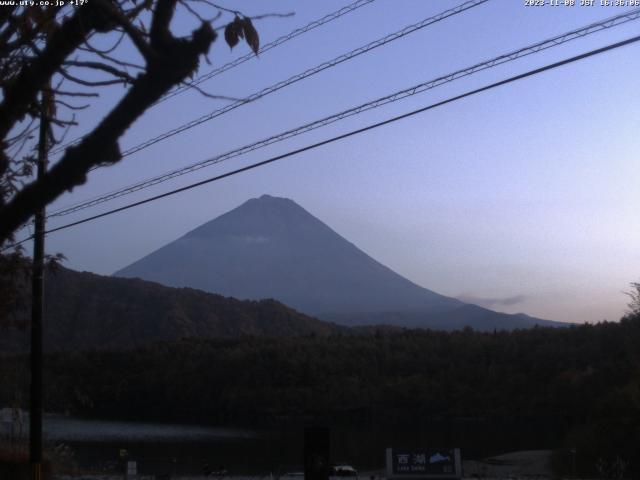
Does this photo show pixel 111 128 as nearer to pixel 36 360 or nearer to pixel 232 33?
pixel 232 33

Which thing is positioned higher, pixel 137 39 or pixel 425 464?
pixel 137 39

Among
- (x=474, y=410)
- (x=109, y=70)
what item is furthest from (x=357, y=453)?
(x=109, y=70)

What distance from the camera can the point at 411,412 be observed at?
61156 mm

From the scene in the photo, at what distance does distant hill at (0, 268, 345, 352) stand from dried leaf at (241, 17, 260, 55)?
77816 mm

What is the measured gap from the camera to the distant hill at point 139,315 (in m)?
86.4

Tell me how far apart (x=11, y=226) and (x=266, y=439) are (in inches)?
1818

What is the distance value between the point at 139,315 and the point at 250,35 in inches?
3507

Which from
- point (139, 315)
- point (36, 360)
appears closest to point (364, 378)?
point (139, 315)

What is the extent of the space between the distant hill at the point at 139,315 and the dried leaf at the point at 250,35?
255 ft

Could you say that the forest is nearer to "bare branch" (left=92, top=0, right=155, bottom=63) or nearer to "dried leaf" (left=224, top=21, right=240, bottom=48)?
"dried leaf" (left=224, top=21, right=240, bottom=48)

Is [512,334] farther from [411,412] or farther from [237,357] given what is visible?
[237,357]

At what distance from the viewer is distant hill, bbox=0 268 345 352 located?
8638 centimetres

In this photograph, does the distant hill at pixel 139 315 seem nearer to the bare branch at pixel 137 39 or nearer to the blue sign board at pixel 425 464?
the blue sign board at pixel 425 464

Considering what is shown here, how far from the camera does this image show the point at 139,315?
92.4 meters
